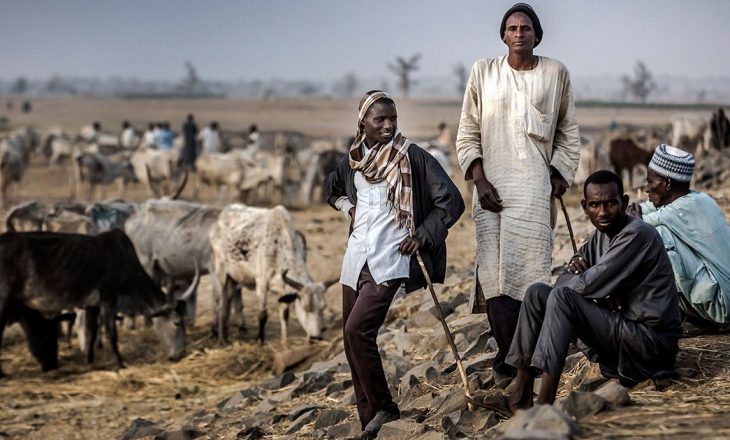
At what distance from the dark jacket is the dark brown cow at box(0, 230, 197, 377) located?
539cm

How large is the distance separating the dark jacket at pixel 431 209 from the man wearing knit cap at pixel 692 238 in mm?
1293

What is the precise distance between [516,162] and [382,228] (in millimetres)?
788

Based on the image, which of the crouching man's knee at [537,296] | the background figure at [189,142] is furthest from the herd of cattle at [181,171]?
the crouching man's knee at [537,296]

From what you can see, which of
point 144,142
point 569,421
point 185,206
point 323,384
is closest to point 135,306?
point 185,206

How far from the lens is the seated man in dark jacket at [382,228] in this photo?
17.3 feet

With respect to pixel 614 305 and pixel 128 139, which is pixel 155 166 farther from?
pixel 614 305

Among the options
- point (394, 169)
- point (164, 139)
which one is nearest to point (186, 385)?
point (394, 169)

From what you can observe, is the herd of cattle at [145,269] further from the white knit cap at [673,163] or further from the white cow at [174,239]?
the white knit cap at [673,163]

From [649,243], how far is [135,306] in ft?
21.9

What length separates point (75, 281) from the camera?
10211 millimetres

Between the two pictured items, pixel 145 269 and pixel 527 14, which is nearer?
pixel 527 14

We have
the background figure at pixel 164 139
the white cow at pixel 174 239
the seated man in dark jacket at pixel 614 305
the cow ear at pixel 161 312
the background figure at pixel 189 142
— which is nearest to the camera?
the seated man in dark jacket at pixel 614 305

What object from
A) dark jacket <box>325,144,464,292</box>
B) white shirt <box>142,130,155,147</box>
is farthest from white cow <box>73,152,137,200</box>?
dark jacket <box>325,144,464,292</box>

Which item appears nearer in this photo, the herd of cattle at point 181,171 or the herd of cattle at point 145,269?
the herd of cattle at point 145,269
